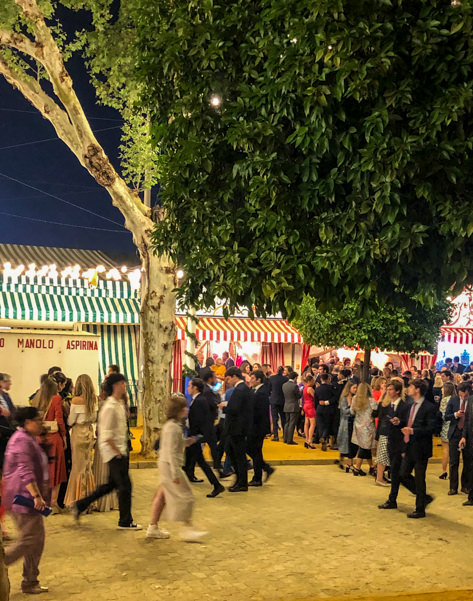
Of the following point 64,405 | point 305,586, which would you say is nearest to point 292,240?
point 305,586

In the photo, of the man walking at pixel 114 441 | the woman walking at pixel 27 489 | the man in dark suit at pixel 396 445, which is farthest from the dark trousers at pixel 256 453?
the woman walking at pixel 27 489

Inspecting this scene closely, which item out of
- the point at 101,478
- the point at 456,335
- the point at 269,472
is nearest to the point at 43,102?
the point at 101,478

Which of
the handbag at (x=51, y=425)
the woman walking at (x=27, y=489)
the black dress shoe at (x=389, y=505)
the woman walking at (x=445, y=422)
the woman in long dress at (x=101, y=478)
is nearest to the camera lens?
the woman walking at (x=27, y=489)

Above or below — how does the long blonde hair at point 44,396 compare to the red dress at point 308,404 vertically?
above

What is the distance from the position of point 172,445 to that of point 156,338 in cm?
706

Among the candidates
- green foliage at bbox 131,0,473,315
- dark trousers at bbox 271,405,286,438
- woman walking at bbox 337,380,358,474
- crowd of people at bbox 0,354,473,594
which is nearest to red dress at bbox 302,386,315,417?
dark trousers at bbox 271,405,286,438

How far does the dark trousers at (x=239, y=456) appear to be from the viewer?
12.6 m

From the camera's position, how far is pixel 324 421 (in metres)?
18.0

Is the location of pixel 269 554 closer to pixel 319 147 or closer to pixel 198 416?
pixel 198 416

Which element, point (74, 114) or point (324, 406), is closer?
point (74, 114)

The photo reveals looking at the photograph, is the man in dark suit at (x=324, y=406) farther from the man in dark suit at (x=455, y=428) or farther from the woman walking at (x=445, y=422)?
the man in dark suit at (x=455, y=428)

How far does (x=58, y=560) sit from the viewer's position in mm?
8453

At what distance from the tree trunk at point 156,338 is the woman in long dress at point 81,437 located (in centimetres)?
493

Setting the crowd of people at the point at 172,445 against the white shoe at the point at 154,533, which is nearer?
the crowd of people at the point at 172,445
